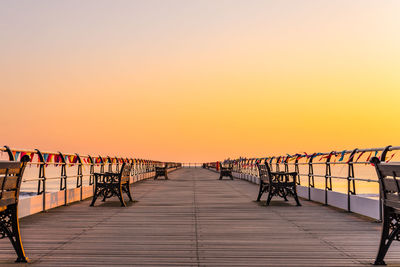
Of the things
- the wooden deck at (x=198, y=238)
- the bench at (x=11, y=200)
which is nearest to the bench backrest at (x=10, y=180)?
the bench at (x=11, y=200)

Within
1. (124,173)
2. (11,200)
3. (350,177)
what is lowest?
(11,200)

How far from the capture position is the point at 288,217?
8.86m

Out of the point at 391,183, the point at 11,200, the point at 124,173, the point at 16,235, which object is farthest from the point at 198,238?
the point at 124,173

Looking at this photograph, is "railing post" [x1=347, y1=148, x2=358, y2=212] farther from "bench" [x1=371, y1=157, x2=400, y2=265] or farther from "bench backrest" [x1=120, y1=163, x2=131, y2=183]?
"bench backrest" [x1=120, y1=163, x2=131, y2=183]

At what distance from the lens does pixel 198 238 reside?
624cm

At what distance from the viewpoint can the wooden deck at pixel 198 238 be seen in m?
4.92

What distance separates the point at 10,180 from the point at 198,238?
2612mm

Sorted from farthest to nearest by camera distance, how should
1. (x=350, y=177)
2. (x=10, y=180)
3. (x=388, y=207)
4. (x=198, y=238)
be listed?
(x=350, y=177) < (x=198, y=238) < (x=10, y=180) < (x=388, y=207)

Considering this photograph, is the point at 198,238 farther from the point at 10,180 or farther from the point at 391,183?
the point at 391,183

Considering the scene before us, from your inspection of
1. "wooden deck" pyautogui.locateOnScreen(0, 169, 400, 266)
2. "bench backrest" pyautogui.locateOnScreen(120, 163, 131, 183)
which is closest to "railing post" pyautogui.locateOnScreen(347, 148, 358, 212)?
"wooden deck" pyautogui.locateOnScreen(0, 169, 400, 266)

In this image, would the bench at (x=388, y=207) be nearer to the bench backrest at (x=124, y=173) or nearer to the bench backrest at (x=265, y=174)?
the bench backrest at (x=265, y=174)

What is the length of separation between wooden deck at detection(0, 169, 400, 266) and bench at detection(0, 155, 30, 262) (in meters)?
0.22

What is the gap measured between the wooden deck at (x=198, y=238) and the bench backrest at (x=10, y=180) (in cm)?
67

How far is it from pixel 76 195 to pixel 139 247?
7.19 meters
